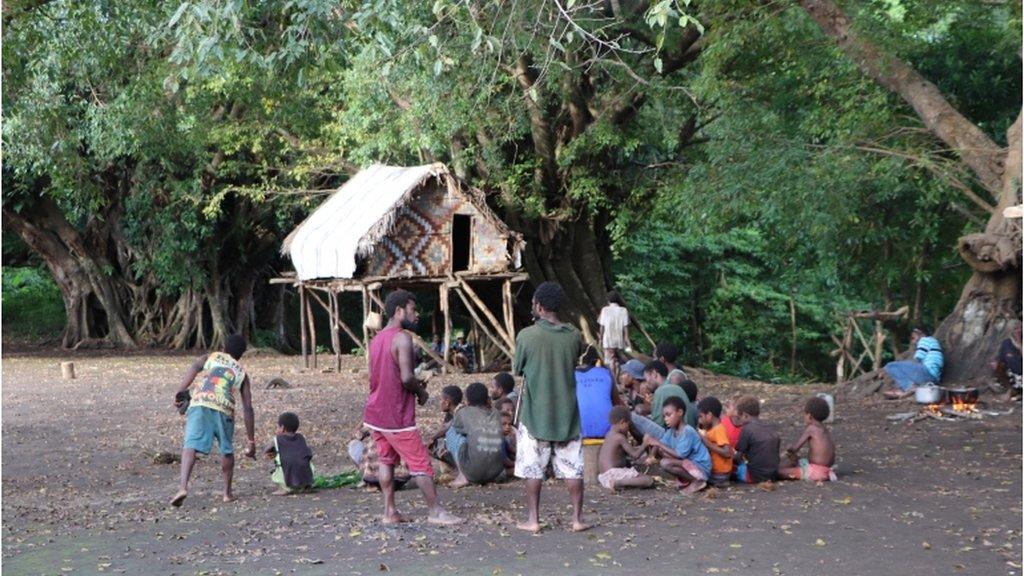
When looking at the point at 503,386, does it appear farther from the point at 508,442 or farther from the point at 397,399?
the point at 397,399

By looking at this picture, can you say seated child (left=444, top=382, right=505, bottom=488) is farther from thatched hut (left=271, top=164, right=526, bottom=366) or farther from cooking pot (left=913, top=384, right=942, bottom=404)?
thatched hut (left=271, top=164, right=526, bottom=366)

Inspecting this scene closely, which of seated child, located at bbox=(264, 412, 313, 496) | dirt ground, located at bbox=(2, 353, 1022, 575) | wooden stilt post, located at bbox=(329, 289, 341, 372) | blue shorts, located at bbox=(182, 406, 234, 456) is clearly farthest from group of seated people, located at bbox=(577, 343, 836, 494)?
wooden stilt post, located at bbox=(329, 289, 341, 372)

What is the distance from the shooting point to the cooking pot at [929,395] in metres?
16.0

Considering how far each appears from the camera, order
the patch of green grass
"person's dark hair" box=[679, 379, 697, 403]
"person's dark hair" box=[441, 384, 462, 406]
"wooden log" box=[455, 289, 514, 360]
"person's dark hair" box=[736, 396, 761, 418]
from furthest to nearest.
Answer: the patch of green grass
"wooden log" box=[455, 289, 514, 360]
"person's dark hair" box=[679, 379, 697, 403]
"person's dark hair" box=[441, 384, 462, 406]
"person's dark hair" box=[736, 396, 761, 418]

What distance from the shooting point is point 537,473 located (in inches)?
321

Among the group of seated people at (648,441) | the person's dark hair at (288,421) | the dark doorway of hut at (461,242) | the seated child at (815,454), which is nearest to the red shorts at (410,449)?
the person's dark hair at (288,421)

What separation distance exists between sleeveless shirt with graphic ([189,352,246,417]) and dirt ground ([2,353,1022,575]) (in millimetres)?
765

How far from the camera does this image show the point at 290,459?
9.74 meters

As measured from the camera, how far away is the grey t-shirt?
1002 centimetres

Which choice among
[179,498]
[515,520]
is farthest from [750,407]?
[179,498]

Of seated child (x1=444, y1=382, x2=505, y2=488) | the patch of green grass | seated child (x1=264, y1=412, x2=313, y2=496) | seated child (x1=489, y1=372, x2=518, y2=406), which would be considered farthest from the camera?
the patch of green grass

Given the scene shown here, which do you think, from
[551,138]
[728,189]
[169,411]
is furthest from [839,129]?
[169,411]

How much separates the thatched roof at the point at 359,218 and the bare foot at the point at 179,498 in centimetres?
1371

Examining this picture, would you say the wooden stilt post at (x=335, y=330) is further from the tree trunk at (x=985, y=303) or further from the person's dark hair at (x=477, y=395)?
the person's dark hair at (x=477, y=395)
